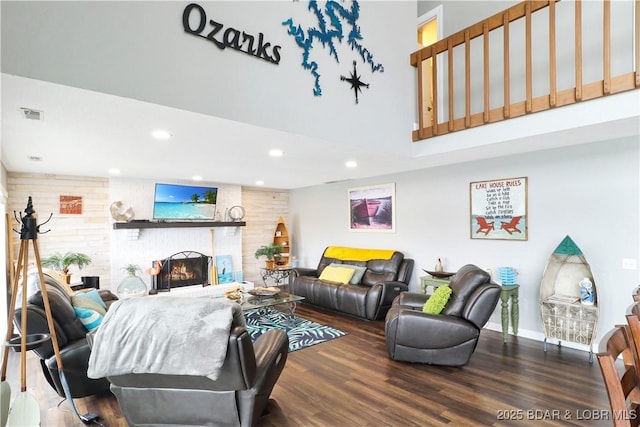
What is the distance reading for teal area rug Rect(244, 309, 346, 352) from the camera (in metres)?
4.02

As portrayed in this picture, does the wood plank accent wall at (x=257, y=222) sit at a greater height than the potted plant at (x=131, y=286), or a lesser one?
greater

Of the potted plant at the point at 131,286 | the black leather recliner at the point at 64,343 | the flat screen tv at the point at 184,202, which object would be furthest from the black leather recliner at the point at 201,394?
the flat screen tv at the point at 184,202

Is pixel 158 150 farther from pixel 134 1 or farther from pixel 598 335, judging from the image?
pixel 598 335

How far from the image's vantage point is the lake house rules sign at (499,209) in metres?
4.15

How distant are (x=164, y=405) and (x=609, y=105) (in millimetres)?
3958

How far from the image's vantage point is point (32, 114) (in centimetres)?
238

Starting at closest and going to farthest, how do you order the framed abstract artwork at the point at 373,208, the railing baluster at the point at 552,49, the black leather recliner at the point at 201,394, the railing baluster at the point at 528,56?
the black leather recliner at the point at 201,394 → the railing baluster at the point at 552,49 → the railing baluster at the point at 528,56 → the framed abstract artwork at the point at 373,208

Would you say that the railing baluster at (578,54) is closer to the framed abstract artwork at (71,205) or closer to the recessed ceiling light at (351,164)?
the recessed ceiling light at (351,164)

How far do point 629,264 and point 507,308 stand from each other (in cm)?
123

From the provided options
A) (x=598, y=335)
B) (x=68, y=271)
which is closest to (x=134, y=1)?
(x=68, y=271)

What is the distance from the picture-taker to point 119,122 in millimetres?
2586

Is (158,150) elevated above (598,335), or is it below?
above

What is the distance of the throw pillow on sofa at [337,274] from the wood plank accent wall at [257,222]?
7.25ft

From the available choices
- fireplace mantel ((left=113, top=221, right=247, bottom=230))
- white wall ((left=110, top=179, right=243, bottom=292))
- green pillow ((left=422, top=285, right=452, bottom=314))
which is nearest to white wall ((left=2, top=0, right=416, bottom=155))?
green pillow ((left=422, top=285, right=452, bottom=314))
